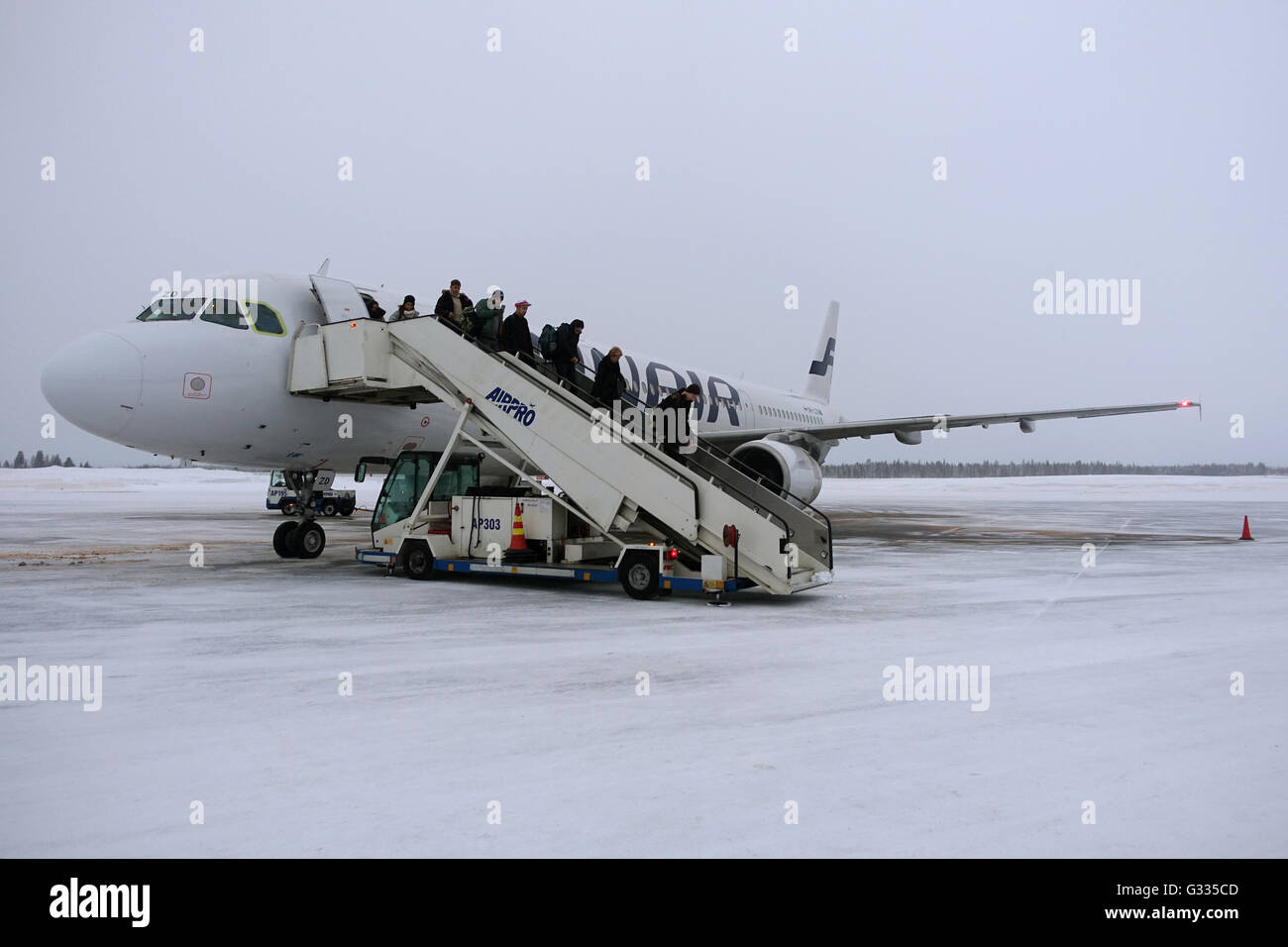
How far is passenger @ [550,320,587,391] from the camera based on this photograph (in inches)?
471

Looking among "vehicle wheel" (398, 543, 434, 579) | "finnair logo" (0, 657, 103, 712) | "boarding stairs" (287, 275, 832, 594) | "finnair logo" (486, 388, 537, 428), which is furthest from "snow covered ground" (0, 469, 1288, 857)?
"finnair logo" (486, 388, 537, 428)

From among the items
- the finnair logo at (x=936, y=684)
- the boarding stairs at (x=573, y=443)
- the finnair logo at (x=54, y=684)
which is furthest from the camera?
the boarding stairs at (x=573, y=443)

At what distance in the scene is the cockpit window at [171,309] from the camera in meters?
11.5

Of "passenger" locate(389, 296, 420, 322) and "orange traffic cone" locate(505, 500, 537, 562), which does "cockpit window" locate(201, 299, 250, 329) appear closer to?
"passenger" locate(389, 296, 420, 322)

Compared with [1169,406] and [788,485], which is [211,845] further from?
[1169,406]

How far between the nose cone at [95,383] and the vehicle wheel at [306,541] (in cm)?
327

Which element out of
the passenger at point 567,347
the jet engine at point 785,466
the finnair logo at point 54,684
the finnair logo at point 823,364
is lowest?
the finnair logo at point 54,684

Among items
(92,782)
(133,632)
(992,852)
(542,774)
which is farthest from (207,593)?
(992,852)

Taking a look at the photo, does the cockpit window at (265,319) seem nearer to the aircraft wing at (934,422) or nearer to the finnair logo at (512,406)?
the finnair logo at (512,406)

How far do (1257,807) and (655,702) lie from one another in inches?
118

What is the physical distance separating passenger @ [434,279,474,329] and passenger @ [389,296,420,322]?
1.00ft

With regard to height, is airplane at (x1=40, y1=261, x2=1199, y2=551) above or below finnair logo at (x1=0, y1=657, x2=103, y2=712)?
above

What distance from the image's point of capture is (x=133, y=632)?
751 centimetres
